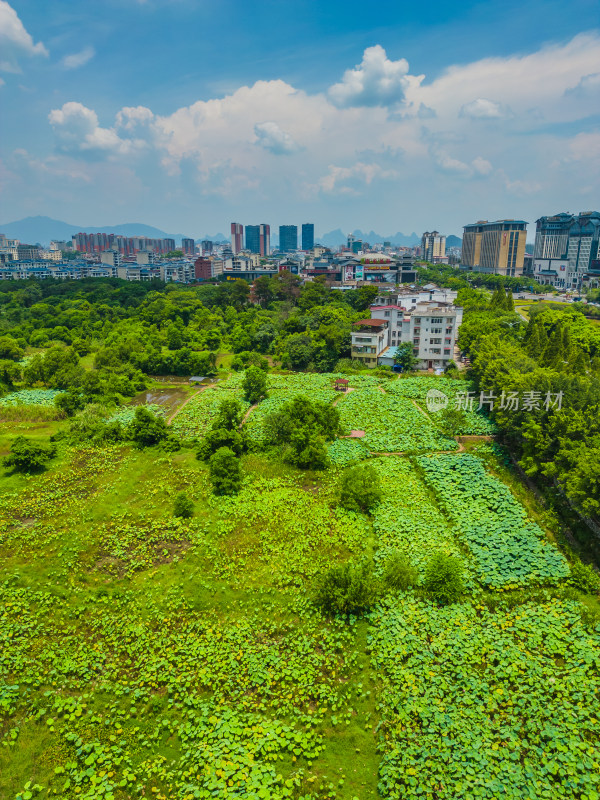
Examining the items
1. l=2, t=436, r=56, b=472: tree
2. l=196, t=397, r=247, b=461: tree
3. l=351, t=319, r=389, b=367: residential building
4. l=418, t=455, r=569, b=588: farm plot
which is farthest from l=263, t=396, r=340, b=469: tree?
l=351, t=319, r=389, b=367: residential building

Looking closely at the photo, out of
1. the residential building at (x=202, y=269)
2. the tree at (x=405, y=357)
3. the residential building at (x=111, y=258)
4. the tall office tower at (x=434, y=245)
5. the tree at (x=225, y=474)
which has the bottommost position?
the tree at (x=225, y=474)

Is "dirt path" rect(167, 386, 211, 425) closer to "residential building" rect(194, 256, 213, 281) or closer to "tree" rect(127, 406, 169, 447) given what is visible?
"tree" rect(127, 406, 169, 447)

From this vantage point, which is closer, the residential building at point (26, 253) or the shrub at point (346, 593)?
the shrub at point (346, 593)

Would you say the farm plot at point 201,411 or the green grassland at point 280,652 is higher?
the farm plot at point 201,411

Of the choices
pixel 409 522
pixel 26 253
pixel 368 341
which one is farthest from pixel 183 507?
pixel 26 253

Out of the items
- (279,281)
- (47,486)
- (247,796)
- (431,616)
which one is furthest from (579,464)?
(279,281)

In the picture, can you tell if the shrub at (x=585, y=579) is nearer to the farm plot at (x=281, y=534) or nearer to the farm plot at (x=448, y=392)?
the farm plot at (x=281, y=534)

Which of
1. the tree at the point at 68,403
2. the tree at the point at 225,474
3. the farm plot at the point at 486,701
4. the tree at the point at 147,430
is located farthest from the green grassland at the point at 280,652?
the tree at the point at 68,403

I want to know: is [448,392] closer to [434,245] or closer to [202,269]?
[202,269]
